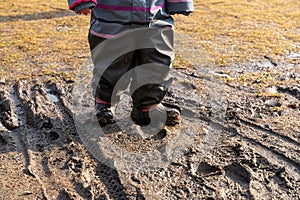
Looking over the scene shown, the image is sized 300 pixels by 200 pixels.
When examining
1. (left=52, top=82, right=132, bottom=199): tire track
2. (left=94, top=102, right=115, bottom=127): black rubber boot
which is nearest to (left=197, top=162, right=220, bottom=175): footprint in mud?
(left=52, top=82, right=132, bottom=199): tire track

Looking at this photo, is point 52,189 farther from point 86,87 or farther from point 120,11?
point 86,87

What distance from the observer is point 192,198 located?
87.8 inches

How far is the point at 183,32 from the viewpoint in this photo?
5230 mm

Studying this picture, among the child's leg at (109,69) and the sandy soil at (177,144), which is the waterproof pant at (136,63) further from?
the sandy soil at (177,144)

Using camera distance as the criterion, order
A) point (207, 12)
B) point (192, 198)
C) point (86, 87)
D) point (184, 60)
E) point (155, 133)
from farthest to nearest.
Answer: point (207, 12)
point (184, 60)
point (86, 87)
point (155, 133)
point (192, 198)

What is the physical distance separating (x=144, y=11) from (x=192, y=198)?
1.14 meters

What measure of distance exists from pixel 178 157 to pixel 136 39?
785 mm

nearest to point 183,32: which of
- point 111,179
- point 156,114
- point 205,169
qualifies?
point 156,114

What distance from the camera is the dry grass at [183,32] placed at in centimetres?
421

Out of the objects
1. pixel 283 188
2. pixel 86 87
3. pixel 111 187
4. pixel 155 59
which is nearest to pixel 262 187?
pixel 283 188

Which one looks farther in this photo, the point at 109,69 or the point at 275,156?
the point at 109,69

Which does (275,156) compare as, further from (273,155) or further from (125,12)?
(125,12)

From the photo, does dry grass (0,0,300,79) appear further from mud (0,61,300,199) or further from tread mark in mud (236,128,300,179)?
tread mark in mud (236,128,300,179)

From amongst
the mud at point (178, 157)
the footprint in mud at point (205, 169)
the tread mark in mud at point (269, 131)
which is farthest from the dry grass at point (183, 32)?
the footprint in mud at point (205, 169)
